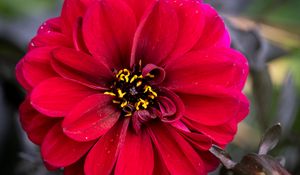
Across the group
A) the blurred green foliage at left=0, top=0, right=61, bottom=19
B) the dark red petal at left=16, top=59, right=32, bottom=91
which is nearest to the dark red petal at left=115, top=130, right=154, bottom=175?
the dark red petal at left=16, top=59, right=32, bottom=91

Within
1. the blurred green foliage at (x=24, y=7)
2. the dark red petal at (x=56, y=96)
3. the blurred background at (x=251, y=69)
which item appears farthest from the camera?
the blurred green foliage at (x=24, y=7)

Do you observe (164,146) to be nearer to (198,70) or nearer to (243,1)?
(198,70)

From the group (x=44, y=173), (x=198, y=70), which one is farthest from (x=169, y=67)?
(x=44, y=173)

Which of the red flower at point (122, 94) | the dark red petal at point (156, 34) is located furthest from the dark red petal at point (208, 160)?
the dark red petal at point (156, 34)

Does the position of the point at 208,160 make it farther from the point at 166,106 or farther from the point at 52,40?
the point at 52,40

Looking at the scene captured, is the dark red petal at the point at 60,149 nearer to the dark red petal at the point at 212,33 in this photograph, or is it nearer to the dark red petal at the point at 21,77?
the dark red petal at the point at 21,77

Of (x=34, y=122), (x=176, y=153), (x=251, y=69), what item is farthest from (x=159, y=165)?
(x=251, y=69)

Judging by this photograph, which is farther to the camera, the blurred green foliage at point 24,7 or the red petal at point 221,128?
the blurred green foliage at point 24,7
